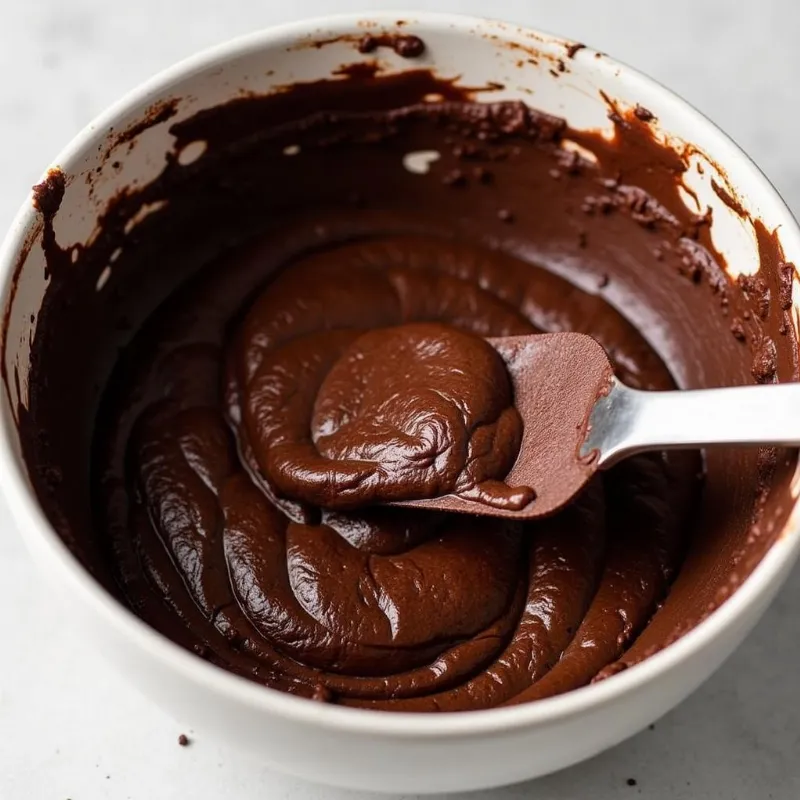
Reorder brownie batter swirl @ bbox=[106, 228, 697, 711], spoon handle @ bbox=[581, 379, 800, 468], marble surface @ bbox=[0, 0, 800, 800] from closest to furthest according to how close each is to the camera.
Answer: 1. spoon handle @ bbox=[581, 379, 800, 468]
2. brownie batter swirl @ bbox=[106, 228, 697, 711]
3. marble surface @ bbox=[0, 0, 800, 800]

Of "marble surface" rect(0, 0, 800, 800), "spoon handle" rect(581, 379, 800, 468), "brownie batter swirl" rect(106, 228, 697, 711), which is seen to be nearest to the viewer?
"spoon handle" rect(581, 379, 800, 468)

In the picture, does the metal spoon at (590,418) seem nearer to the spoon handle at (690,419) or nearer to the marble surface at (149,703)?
the spoon handle at (690,419)

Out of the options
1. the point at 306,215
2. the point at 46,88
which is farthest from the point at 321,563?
the point at 46,88

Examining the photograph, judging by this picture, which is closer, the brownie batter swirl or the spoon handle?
the spoon handle

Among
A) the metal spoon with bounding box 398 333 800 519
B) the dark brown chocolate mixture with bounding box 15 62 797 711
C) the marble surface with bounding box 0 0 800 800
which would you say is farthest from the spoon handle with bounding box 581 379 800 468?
the marble surface with bounding box 0 0 800 800

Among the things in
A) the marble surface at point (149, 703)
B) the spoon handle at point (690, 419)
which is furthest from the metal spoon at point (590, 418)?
the marble surface at point (149, 703)

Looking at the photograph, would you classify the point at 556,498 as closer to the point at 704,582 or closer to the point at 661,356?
the point at 704,582

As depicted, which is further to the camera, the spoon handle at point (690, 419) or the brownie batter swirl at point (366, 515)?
the brownie batter swirl at point (366, 515)

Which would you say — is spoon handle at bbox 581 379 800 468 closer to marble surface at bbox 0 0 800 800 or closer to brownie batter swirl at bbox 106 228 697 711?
brownie batter swirl at bbox 106 228 697 711
